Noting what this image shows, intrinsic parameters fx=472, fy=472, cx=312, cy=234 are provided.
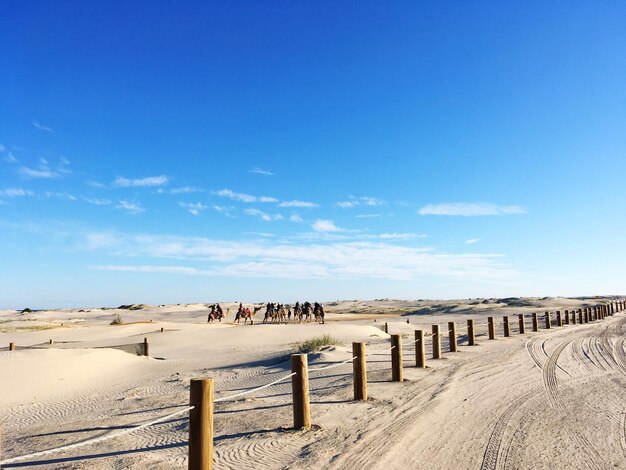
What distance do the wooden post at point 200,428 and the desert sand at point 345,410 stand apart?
3.43 ft

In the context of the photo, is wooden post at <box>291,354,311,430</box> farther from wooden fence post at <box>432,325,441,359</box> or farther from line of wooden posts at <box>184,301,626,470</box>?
wooden fence post at <box>432,325,441,359</box>

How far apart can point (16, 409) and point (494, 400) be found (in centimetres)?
1202

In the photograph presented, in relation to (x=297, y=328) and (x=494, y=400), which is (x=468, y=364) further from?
(x=297, y=328)

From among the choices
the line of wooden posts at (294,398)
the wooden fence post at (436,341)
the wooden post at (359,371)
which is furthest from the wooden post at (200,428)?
the wooden fence post at (436,341)

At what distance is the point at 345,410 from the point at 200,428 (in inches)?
166

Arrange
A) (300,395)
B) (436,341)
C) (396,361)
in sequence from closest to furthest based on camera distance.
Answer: (300,395), (396,361), (436,341)

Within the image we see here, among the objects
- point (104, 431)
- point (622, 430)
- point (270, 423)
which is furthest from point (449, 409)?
point (104, 431)

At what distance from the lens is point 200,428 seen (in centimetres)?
525

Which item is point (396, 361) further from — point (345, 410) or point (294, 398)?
point (294, 398)

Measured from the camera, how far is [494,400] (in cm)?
949

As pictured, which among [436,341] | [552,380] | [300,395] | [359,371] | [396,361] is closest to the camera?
[300,395]

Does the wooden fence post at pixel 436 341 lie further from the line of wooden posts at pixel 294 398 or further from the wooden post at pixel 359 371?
the wooden post at pixel 359 371

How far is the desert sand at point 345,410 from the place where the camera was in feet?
21.1

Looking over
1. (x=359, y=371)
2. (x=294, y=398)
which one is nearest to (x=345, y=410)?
(x=359, y=371)
